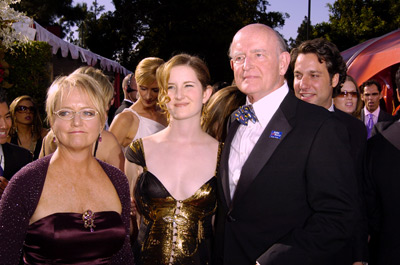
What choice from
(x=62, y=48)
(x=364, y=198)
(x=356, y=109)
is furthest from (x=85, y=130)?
(x=62, y=48)

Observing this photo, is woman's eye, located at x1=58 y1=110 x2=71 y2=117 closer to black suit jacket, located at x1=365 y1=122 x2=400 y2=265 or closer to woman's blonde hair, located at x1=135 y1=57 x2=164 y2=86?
black suit jacket, located at x1=365 y1=122 x2=400 y2=265

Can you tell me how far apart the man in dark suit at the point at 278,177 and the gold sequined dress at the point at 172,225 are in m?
0.26

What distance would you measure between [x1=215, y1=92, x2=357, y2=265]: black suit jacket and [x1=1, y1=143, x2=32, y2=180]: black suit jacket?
2.30m

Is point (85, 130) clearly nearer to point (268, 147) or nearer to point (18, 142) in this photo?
point (268, 147)

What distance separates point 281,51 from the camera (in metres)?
2.58

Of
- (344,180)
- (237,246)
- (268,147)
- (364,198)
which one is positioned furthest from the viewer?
(364,198)

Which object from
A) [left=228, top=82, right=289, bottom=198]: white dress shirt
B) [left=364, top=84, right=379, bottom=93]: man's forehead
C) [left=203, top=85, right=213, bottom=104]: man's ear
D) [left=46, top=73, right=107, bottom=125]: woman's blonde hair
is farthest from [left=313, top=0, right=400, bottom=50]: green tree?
[left=46, top=73, right=107, bottom=125]: woman's blonde hair

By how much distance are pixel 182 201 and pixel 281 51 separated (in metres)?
1.25

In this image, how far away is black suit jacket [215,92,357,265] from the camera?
1.98 metres

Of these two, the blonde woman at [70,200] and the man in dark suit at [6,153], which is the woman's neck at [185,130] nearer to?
the blonde woman at [70,200]

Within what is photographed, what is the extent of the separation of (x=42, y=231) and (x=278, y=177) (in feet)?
4.31

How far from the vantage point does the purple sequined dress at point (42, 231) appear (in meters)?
2.05

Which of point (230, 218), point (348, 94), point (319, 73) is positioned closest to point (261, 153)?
point (230, 218)

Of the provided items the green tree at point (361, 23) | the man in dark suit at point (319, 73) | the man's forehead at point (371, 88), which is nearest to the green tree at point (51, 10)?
the green tree at point (361, 23)
